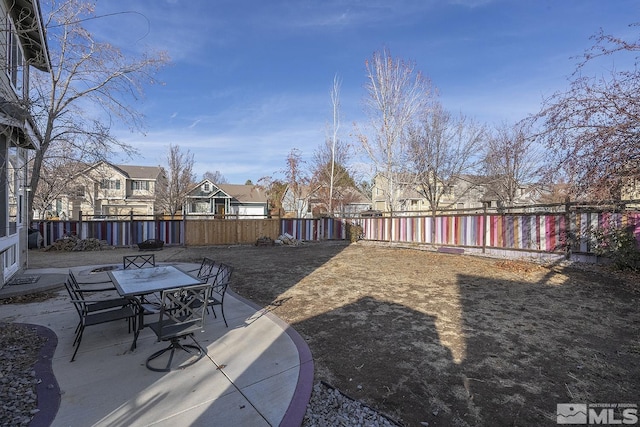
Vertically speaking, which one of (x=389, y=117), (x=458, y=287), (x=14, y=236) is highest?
(x=389, y=117)

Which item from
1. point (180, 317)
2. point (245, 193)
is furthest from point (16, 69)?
point (245, 193)

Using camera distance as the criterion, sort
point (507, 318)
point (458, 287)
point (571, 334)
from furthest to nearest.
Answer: point (458, 287) → point (507, 318) → point (571, 334)

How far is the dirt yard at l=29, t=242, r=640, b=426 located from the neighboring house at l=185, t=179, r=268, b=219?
90.8 ft

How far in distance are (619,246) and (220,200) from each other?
34.3m

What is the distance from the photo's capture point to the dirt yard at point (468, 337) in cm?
271

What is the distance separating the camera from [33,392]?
2.72 m

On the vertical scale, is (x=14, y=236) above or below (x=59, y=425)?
above

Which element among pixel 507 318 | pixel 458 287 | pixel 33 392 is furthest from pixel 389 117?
pixel 33 392

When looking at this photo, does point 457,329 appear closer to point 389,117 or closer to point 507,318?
point 507,318

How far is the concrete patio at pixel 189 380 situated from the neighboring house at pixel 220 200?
29.3 m

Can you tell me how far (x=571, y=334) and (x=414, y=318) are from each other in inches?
77.9

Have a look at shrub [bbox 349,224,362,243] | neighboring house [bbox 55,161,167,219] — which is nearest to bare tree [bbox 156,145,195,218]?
neighboring house [bbox 55,161,167,219]

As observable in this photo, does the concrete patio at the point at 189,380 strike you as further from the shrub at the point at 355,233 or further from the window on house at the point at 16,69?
the shrub at the point at 355,233

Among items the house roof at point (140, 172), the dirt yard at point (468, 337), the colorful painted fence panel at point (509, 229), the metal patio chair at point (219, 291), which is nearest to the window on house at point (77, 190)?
the house roof at point (140, 172)
